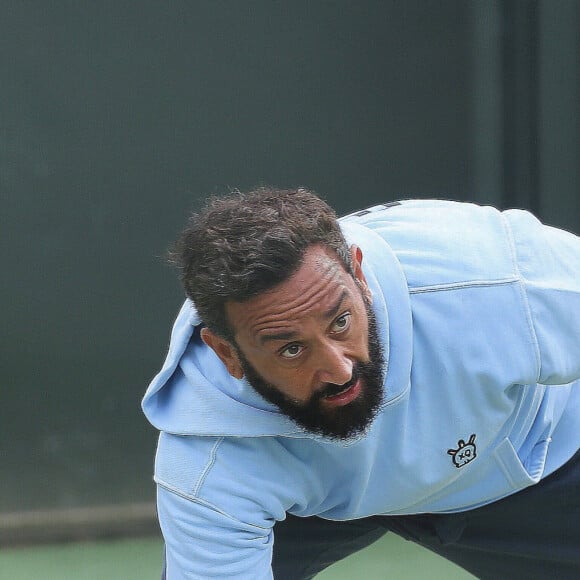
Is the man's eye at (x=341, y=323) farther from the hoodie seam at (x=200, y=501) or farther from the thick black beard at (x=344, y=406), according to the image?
the hoodie seam at (x=200, y=501)

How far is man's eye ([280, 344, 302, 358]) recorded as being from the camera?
4.62 ft

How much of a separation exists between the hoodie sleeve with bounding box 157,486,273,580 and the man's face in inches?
7.4

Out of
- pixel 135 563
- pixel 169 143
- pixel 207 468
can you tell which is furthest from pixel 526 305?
pixel 135 563

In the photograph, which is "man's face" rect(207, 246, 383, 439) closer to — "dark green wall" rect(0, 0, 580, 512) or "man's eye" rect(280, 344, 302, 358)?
"man's eye" rect(280, 344, 302, 358)

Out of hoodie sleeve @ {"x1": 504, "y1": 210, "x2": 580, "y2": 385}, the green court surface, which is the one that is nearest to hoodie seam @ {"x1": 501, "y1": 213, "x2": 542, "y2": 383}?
hoodie sleeve @ {"x1": 504, "y1": 210, "x2": 580, "y2": 385}

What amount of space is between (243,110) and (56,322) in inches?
30.6

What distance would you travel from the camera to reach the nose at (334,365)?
1.40 m

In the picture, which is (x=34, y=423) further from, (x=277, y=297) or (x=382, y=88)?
(x=277, y=297)

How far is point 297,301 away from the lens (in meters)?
1.38

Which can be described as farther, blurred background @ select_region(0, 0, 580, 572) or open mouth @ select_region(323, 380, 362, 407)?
blurred background @ select_region(0, 0, 580, 572)

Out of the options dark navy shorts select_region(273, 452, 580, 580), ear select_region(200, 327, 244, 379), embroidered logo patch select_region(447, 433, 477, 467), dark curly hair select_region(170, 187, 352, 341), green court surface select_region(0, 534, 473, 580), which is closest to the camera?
dark curly hair select_region(170, 187, 352, 341)

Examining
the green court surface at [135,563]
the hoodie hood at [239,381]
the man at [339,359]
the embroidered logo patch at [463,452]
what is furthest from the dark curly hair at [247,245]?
the green court surface at [135,563]

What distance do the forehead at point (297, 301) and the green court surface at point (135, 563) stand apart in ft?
5.20

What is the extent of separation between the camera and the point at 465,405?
162 centimetres
